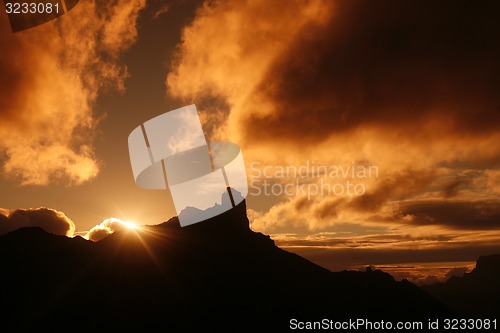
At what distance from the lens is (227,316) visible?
150000 millimetres

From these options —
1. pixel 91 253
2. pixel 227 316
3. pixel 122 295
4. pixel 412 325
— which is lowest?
pixel 412 325

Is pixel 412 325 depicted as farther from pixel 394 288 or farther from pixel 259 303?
pixel 259 303

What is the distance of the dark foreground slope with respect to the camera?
127812 millimetres

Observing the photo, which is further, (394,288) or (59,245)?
(394,288)

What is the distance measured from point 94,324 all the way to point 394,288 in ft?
475

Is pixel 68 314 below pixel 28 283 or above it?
below

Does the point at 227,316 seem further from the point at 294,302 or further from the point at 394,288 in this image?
the point at 394,288

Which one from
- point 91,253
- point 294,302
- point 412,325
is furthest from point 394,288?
point 91,253

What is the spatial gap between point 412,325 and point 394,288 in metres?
21.1

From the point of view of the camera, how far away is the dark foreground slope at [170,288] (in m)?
128

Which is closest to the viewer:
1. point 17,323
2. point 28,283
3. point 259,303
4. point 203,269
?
point 17,323

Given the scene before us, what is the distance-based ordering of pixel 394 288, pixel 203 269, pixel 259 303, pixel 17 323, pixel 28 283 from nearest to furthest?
pixel 17 323
pixel 28 283
pixel 259 303
pixel 203 269
pixel 394 288

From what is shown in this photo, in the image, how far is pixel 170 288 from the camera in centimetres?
15238

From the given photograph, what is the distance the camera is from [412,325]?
585ft
